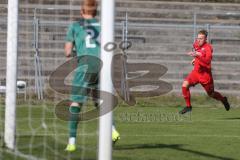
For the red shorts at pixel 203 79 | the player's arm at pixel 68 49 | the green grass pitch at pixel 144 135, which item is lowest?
the green grass pitch at pixel 144 135

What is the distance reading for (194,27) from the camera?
22.8 meters

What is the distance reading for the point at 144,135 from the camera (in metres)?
11.6

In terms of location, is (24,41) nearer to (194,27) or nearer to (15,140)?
(194,27)

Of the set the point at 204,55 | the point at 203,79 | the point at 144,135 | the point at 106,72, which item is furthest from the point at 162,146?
the point at 203,79

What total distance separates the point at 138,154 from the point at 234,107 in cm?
1051

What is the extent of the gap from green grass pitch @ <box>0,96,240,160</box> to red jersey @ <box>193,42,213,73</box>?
3.36ft

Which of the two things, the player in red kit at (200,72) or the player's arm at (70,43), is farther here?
the player in red kit at (200,72)

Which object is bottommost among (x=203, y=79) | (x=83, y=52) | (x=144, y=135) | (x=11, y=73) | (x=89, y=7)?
(x=144, y=135)

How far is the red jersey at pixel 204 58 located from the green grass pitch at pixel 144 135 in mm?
1024

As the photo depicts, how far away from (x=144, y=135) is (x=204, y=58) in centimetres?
412

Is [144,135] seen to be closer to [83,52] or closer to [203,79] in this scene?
[83,52]

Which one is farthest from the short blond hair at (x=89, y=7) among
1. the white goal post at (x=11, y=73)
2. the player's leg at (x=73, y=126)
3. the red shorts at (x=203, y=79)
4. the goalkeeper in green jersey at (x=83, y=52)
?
the red shorts at (x=203, y=79)

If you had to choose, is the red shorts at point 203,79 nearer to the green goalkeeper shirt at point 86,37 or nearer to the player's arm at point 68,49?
the green goalkeeper shirt at point 86,37

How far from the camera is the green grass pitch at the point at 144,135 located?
9023 mm
